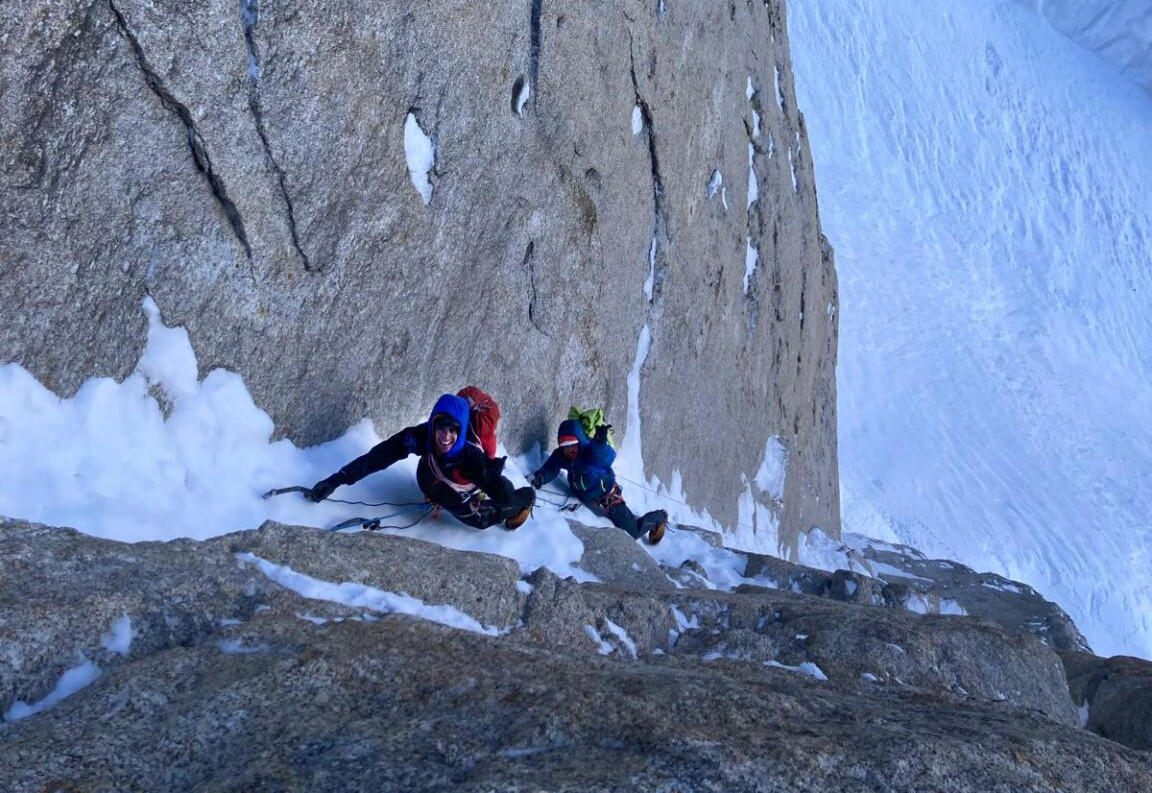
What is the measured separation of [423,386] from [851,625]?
408 centimetres

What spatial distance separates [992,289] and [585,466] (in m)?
30.9

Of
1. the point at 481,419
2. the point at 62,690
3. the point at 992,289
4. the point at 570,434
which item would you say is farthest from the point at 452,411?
the point at 992,289

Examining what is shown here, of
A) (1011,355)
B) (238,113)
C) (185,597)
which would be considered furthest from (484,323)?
(1011,355)

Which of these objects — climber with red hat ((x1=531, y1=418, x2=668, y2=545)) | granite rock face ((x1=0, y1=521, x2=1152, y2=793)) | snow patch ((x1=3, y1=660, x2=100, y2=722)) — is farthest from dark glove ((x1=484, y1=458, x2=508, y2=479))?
snow patch ((x1=3, y1=660, x2=100, y2=722))

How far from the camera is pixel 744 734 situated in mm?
3490

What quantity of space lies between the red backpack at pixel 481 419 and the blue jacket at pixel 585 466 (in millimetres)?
1910

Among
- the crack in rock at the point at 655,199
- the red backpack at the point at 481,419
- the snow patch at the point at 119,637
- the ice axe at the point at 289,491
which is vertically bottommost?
the snow patch at the point at 119,637

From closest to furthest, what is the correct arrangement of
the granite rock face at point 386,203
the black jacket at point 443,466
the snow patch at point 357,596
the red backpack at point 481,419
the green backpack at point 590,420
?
1. the snow patch at point 357,596
2. the granite rock face at point 386,203
3. the black jacket at point 443,466
4. the red backpack at point 481,419
5. the green backpack at point 590,420

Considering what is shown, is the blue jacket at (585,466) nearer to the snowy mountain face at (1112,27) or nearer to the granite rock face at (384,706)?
the granite rock face at (384,706)

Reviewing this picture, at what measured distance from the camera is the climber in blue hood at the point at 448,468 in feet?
24.1

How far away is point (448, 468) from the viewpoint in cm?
758

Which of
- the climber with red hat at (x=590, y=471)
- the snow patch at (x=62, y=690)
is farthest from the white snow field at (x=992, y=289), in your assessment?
the snow patch at (x=62, y=690)

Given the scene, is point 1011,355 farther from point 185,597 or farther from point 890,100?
point 185,597

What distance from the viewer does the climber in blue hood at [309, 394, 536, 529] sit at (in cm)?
735
